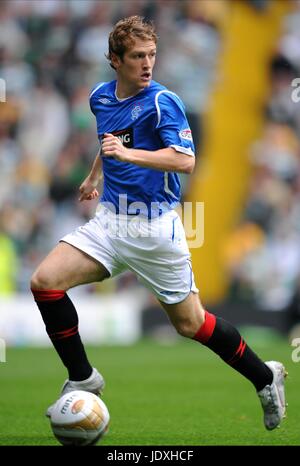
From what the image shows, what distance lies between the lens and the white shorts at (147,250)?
5914 mm

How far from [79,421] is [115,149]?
1429 millimetres

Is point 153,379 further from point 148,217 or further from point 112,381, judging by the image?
point 148,217

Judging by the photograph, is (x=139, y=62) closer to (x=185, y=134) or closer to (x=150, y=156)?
(x=185, y=134)

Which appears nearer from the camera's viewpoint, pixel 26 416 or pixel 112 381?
pixel 26 416

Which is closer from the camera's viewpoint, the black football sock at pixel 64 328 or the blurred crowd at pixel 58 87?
the black football sock at pixel 64 328

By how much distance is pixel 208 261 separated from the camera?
15.9m

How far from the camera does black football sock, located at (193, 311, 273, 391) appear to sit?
6.03m

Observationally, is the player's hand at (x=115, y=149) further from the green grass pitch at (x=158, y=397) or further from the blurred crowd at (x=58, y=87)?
the blurred crowd at (x=58, y=87)

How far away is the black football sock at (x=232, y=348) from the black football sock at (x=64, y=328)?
2.26 feet
